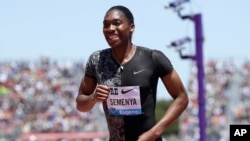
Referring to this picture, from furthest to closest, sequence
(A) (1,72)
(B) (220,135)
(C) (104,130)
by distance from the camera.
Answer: (A) (1,72) < (C) (104,130) < (B) (220,135)

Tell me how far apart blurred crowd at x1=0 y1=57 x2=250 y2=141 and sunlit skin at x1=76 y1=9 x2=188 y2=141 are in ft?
58.8

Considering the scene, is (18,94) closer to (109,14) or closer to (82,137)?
(82,137)

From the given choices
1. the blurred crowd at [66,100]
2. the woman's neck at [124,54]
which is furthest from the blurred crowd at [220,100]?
the woman's neck at [124,54]

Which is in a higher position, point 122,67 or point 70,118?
A: point 122,67

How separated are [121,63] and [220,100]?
23894mm

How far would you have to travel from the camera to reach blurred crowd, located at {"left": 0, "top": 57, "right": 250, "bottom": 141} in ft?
79.1

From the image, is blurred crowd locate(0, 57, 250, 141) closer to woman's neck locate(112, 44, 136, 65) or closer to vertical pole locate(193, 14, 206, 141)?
vertical pole locate(193, 14, 206, 141)

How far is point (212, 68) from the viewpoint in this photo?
31078mm

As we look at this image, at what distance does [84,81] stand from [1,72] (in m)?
24.8

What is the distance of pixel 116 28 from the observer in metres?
3.65

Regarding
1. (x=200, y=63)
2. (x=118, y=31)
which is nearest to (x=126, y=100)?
(x=118, y=31)

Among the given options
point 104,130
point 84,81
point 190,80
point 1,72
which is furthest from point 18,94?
point 84,81

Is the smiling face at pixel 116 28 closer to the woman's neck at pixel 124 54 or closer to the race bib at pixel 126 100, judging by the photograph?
the woman's neck at pixel 124 54

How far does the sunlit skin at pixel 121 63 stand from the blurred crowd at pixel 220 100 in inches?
715
